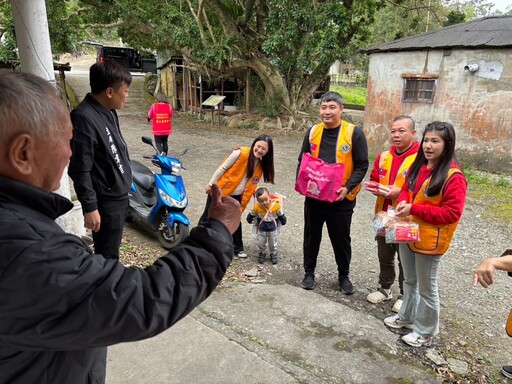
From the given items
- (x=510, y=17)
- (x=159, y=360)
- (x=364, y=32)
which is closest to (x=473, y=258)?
(x=159, y=360)

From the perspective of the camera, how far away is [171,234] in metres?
4.49

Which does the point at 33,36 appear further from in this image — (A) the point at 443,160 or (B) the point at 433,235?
(B) the point at 433,235

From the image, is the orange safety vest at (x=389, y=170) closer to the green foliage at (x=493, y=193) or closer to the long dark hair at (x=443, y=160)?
the long dark hair at (x=443, y=160)

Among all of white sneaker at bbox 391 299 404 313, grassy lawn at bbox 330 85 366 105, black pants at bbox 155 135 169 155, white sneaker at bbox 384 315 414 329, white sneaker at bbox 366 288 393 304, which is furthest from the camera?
grassy lawn at bbox 330 85 366 105

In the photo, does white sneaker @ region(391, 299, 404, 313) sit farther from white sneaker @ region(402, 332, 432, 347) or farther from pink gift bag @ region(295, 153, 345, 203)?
pink gift bag @ region(295, 153, 345, 203)

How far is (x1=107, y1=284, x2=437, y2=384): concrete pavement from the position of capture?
7.94 ft

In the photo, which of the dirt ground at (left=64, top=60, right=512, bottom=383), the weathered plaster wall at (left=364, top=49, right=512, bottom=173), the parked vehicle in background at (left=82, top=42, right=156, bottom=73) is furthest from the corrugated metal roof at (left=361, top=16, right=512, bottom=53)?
the parked vehicle in background at (left=82, top=42, right=156, bottom=73)

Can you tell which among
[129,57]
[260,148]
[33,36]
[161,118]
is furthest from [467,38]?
[129,57]

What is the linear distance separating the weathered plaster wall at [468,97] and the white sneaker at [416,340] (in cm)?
684

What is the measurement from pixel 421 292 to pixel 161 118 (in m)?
7.46

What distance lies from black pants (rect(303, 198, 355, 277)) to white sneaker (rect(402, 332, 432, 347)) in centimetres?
94

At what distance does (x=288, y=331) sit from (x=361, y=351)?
0.55 meters

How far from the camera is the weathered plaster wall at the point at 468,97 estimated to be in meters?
Answer: 8.09

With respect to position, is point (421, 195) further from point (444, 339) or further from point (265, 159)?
point (265, 159)
